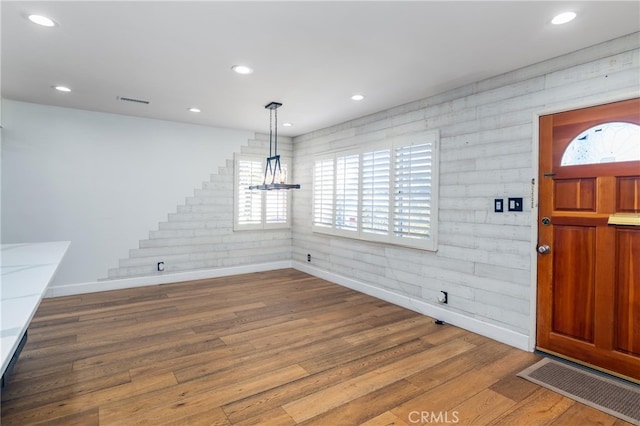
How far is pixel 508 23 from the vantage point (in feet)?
7.89

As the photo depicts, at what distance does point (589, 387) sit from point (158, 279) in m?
5.48

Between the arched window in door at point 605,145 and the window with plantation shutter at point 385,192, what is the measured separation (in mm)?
1349

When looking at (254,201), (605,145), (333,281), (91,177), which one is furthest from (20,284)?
(254,201)

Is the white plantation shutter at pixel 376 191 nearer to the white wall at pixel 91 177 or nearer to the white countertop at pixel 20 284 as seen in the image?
the white wall at pixel 91 177

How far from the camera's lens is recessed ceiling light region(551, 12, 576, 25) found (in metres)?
2.28

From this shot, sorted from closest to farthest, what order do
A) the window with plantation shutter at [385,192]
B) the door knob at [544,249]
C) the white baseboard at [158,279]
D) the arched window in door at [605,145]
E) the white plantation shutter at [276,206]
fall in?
the arched window in door at [605,145], the door knob at [544,249], the window with plantation shutter at [385,192], the white baseboard at [158,279], the white plantation shutter at [276,206]

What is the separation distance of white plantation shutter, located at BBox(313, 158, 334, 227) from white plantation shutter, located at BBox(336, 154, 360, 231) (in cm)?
19

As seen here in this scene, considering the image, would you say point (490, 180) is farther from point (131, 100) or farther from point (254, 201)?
point (131, 100)

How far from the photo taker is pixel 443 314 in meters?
3.89

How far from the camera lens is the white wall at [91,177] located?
453 centimetres

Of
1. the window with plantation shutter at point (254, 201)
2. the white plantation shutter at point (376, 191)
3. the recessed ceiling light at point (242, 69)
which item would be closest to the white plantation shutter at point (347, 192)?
the white plantation shutter at point (376, 191)

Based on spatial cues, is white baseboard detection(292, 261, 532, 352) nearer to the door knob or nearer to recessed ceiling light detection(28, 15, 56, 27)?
the door knob

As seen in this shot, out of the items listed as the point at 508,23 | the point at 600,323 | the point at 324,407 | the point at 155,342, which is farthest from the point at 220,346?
the point at 508,23

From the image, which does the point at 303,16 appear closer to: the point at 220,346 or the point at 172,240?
the point at 220,346
